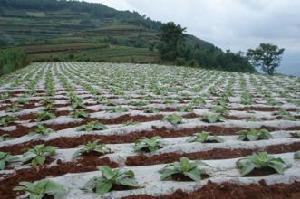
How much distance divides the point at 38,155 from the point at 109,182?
179 cm

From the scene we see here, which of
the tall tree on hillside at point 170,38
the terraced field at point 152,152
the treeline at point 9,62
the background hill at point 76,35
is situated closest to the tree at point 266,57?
the background hill at point 76,35

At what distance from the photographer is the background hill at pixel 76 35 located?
221 ft

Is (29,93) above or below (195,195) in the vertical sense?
below

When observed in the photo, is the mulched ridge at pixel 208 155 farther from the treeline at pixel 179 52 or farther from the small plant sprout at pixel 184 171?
the treeline at pixel 179 52

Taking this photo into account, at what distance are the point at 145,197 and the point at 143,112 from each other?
585 cm

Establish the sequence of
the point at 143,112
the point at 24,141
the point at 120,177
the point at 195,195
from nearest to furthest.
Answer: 1. the point at 195,195
2. the point at 120,177
3. the point at 24,141
4. the point at 143,112

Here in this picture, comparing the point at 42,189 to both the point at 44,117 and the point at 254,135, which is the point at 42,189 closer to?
the point at 254,135

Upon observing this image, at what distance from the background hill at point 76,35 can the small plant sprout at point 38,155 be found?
138 feet

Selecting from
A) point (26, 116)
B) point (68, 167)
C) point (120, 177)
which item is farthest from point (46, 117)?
point (120, 177)

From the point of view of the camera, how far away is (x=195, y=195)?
4.69 meters

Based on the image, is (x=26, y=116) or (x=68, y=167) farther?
(x=26, y=116)

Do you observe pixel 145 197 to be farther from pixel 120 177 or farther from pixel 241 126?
pixel 241 126

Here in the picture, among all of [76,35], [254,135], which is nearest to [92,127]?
[254,135]

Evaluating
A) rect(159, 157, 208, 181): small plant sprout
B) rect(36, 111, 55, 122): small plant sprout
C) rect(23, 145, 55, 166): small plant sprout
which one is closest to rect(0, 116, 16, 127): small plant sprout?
rect(36, 111, 55, 122): small plant sprout
